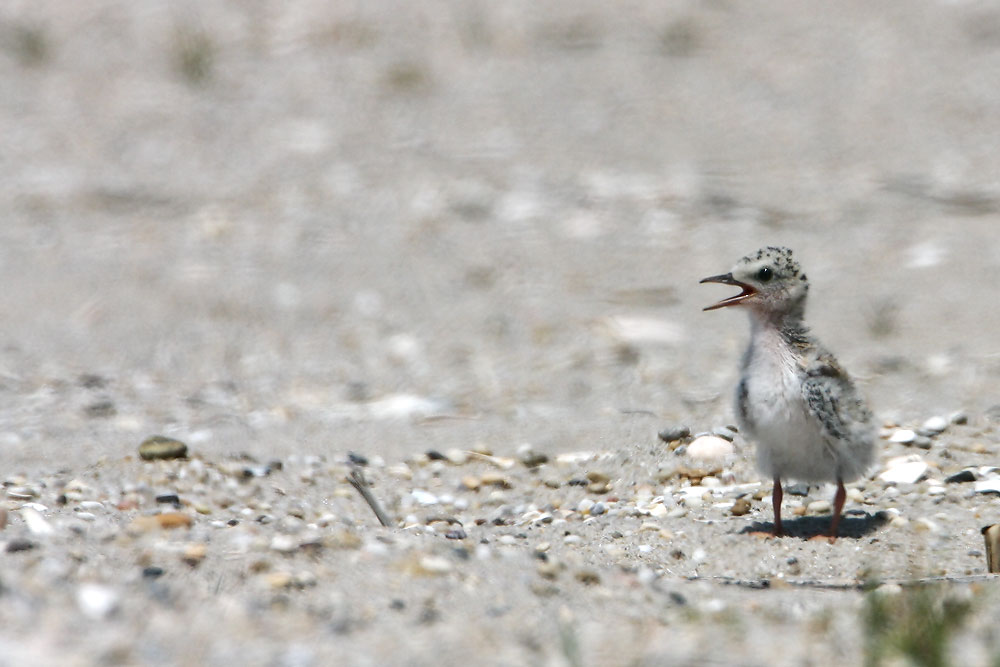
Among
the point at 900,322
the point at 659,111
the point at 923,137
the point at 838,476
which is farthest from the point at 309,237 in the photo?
the point at 838,476

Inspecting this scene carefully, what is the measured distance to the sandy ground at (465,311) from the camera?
135 inches

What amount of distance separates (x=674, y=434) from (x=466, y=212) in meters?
3.66

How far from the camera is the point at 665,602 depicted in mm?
3557

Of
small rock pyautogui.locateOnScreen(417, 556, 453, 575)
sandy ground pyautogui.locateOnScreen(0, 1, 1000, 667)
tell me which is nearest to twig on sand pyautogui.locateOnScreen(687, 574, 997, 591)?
sandy ground pyautogui.locateOnScreen(0, 1, 1000, 667)

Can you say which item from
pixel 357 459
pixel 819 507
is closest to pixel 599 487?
pixel 819 507

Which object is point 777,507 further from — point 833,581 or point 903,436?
point 903,436

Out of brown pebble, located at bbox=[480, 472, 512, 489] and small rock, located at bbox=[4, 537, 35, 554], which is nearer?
small rock, located at bbox=[4, 537, 35, 554]

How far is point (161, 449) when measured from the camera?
5.51 metres

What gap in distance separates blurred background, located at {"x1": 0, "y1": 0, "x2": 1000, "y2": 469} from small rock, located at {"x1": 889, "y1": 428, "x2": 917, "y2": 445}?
38cm

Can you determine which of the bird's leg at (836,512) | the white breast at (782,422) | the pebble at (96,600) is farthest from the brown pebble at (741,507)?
the pebble at (96,600)

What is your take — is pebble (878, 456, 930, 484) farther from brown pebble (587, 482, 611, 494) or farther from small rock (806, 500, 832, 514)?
brown pebble (587, 482, 611, 494)

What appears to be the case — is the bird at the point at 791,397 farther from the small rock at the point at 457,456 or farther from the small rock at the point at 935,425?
the small rock at the point at 457,456

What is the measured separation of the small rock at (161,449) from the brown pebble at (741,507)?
7.14 ft

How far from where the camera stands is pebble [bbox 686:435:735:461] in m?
5.60
